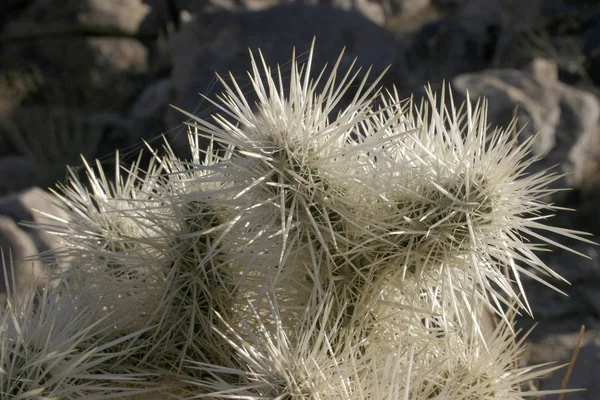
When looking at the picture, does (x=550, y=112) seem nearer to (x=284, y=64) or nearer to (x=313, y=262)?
(x=284, y=64)

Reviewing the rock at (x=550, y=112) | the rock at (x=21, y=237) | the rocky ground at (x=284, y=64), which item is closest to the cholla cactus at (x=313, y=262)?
the rocky ground at (x=284, y=64)

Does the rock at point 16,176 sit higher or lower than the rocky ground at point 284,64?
lower

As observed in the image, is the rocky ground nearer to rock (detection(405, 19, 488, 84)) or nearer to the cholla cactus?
rock (detection(405, 19, 488, 84))

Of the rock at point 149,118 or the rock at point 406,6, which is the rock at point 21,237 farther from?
the rock at point 406,6

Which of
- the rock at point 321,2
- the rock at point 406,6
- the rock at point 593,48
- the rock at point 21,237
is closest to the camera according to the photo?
the rock at point 21,237

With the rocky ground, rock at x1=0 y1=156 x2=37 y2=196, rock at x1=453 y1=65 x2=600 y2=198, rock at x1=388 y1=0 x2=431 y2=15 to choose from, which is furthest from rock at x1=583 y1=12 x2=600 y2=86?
rock at x1=0 y1=156 x2=37 y2=196

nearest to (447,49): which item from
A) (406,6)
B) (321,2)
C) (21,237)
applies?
(321,2)
